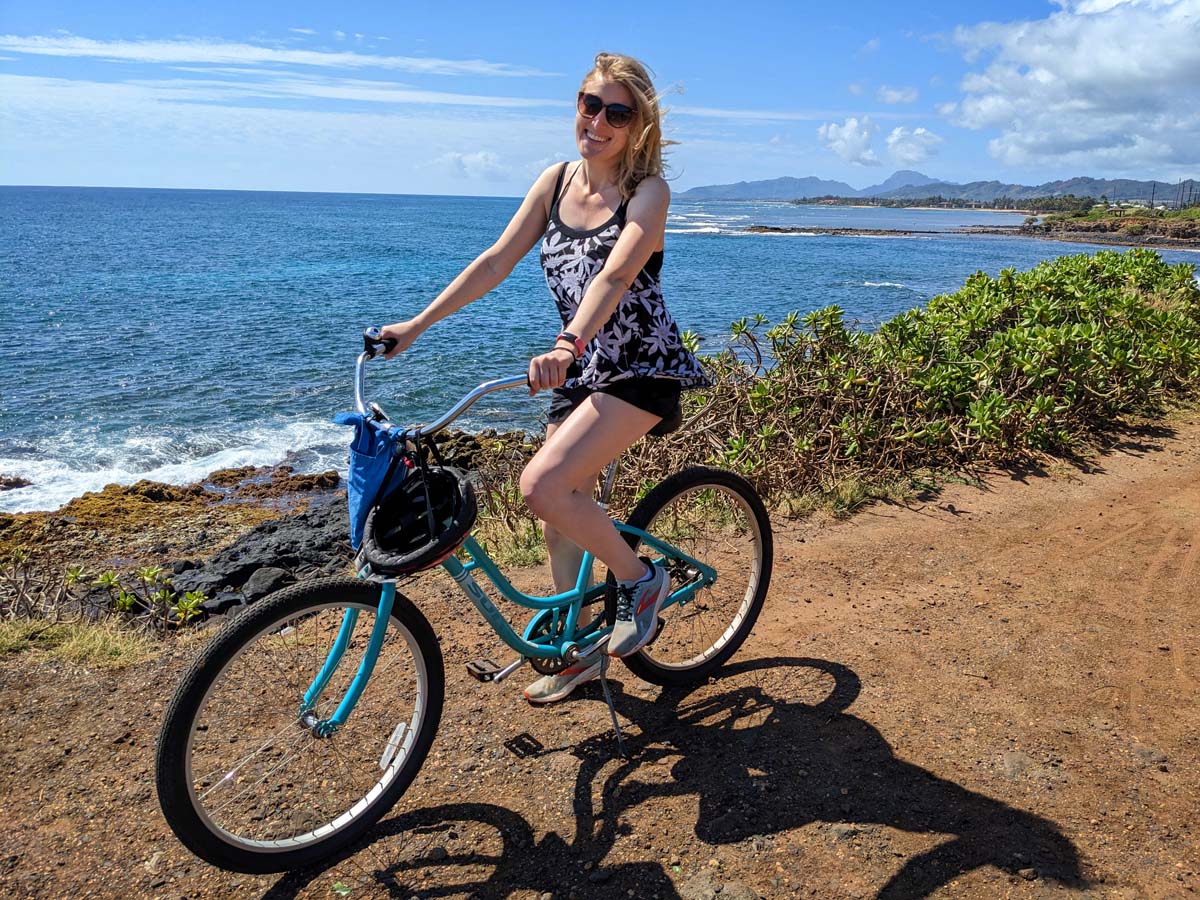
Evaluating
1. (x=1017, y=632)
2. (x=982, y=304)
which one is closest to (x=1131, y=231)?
(x=982, y=304)

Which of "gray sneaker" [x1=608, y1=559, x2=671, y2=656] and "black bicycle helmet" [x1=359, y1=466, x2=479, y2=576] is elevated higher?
"black bicycle helmet" [x1=359, y1=466, x2=479, y2=576]

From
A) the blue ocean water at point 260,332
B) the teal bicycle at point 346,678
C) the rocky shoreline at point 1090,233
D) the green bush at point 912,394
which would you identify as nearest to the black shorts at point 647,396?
the teal bicycle at point 346,678

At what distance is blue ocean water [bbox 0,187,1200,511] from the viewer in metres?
16.5

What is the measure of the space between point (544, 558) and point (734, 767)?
8.33 feet

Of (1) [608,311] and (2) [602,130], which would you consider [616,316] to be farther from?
(2) [602,130]

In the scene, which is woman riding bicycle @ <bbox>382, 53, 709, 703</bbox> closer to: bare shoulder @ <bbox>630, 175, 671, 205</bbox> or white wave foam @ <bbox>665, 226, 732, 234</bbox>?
bare shoulder @ <bbox>630, 175, 671, 205</bbox>

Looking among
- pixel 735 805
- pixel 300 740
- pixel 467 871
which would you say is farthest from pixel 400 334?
pixel 735 805

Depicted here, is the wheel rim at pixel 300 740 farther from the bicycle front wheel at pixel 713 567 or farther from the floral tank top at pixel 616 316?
the floral tank top at pixel 616 316

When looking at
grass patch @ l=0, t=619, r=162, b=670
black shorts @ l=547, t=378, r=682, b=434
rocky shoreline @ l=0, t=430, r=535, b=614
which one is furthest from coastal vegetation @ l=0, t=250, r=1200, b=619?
black shorts @ l=547, t=378, r=682, b=434

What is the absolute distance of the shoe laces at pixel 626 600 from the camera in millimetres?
3453

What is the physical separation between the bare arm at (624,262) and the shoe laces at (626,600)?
100 cm

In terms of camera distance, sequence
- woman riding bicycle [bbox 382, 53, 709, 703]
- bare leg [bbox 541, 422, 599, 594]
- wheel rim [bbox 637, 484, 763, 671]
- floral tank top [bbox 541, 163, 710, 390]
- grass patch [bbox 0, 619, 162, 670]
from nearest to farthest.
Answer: woman riding bicycle [bbox 382, 53, 709, 703]
floral tank top [bbox 541, 163, 710, 390]
bare leg [bbox 541, 422, 599, 594]
wheel rim [bbox 637, 484, 763, 671]
grass patch [bbox 0, 619, 162, 670]

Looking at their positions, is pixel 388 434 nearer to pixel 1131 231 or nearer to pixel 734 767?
pixel 734 767

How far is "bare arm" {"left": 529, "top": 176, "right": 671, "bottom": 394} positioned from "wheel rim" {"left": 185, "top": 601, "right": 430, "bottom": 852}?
1136 millimetres
